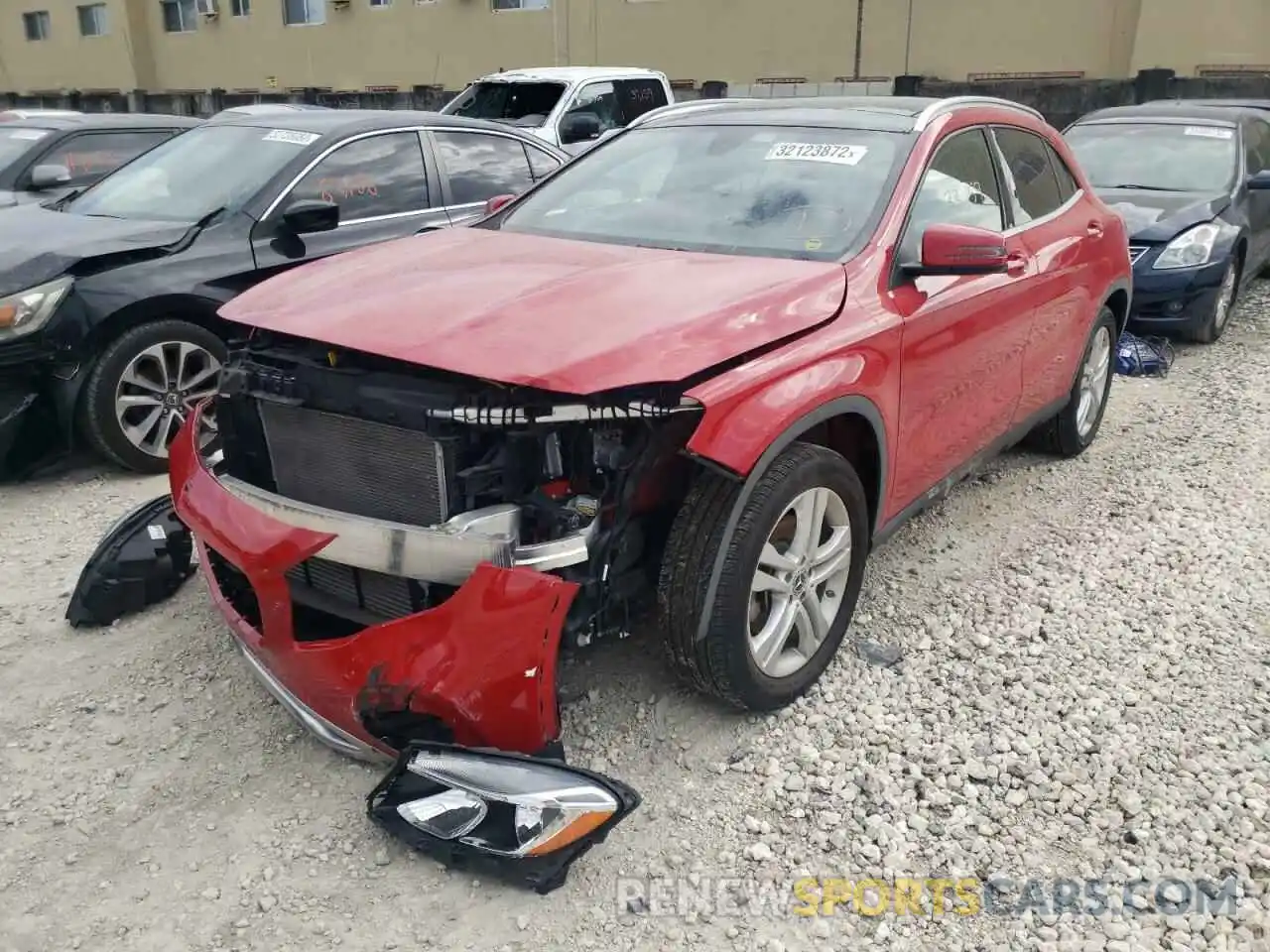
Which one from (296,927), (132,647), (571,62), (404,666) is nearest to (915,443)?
(404,666)

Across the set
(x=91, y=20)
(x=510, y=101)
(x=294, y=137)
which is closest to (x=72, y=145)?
(x=294, y=137)

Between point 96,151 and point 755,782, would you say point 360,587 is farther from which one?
point 96,151

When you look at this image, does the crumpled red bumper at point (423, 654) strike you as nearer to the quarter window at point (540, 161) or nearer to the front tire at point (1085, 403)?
the front tire at point (1085, 403)

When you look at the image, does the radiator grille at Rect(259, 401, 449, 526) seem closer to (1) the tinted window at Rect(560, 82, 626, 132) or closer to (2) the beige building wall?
(1) the tinted window at Rect(560, 82, 626, 132)

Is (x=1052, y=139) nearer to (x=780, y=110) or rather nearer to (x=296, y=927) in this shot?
(x=780, y=110)

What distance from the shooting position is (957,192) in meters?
3.92

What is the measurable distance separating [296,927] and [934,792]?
1.69 m

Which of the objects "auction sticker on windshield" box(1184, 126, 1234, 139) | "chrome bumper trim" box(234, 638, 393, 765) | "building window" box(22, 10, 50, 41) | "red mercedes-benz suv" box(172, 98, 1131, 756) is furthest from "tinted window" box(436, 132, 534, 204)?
"building window" box(22, 10, 50, 41)

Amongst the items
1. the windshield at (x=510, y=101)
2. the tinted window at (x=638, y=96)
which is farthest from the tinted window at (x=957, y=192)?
the tinted window at (x=638, y=96)

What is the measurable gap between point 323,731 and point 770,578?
131 cm

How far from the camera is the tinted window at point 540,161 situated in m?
6.83

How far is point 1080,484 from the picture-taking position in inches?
203

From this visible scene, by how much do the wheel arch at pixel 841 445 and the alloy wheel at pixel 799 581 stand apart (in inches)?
7.1

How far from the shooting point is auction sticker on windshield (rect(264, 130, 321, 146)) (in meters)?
5.73
